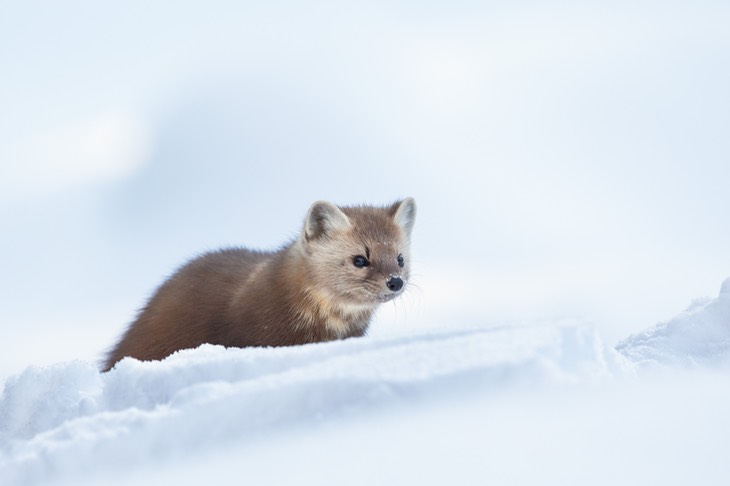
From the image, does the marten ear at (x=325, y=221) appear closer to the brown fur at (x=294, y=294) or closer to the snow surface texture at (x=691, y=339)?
the brown fur at (x=294, y=294)

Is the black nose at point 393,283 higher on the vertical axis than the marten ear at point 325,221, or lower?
lower

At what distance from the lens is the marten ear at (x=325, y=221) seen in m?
8.24

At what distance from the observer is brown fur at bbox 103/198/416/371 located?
7.84 m

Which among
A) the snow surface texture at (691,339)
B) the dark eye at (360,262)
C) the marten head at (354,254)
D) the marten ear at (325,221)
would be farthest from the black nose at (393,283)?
the snow surface texture at (691,339)

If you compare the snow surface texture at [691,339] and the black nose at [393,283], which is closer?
the snow surface texture at [691,339]

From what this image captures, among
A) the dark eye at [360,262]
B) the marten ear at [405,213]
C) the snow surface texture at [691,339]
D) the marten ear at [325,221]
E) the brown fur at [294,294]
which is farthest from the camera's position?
the marten ear at [405,213]

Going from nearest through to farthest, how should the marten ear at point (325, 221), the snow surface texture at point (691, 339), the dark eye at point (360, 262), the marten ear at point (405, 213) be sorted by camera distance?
the snow surface texture at point (691, 339), the dark eye at point (360, 262), the marten ear at point (325, 221), the marten ear at point (405, 213)

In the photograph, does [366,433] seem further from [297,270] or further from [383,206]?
[383,206]

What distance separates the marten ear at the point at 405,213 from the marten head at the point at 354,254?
119 millimetres

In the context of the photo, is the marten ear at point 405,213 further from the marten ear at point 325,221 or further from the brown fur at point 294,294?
the marten ear at point 325,221

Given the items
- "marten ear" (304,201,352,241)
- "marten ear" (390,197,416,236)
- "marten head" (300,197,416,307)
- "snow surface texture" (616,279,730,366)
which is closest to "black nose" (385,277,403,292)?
"marten head" (300,197,416,307)

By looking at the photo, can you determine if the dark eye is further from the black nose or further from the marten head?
the black nose

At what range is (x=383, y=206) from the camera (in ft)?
29.1

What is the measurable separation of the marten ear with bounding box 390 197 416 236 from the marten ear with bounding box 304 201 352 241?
0.55 m
